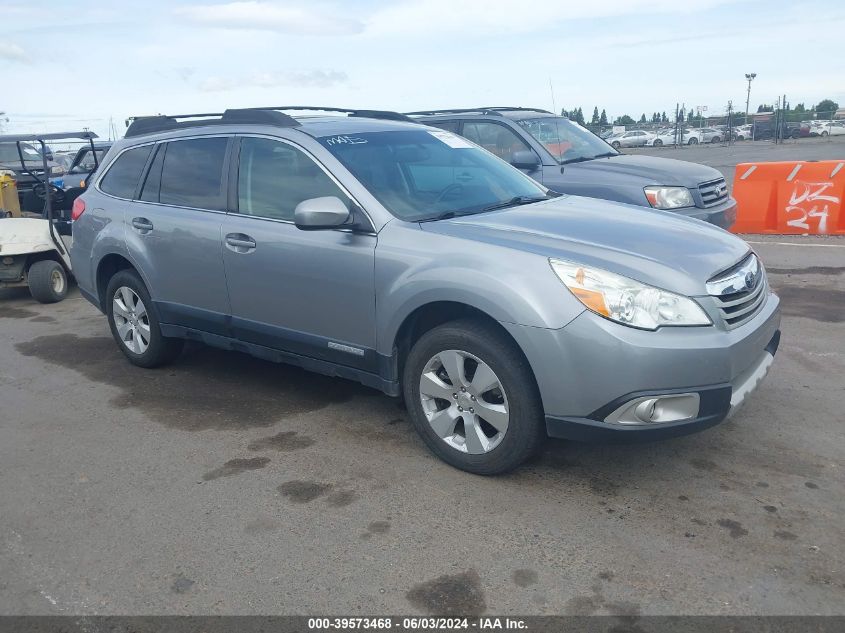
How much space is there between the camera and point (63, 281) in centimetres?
906

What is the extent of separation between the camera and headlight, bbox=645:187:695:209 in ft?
25.4

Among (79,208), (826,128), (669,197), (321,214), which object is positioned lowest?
(669,197)

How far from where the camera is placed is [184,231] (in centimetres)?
516

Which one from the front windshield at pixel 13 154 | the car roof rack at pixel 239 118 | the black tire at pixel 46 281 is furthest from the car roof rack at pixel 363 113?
the front windshield at pixel 13 154

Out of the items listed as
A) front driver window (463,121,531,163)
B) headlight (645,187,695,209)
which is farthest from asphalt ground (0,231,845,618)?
front driver window (463,121,531,163)

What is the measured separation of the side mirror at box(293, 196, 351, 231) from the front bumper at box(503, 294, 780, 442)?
109 cm

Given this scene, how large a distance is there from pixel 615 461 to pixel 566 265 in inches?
45.5

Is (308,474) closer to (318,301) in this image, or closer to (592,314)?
(318,301)

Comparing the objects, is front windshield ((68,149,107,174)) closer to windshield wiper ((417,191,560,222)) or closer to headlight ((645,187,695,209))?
headlight ((645,187,695,209))

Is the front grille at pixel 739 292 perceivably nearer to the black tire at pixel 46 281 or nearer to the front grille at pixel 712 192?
the front grille at pixel 712 192

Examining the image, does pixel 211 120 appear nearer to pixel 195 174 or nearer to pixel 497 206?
pixel 195 174

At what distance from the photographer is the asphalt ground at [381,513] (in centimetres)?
301

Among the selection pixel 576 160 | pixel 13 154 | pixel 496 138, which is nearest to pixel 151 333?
pixel 496 138

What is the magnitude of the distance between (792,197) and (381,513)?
9066 millimetres
